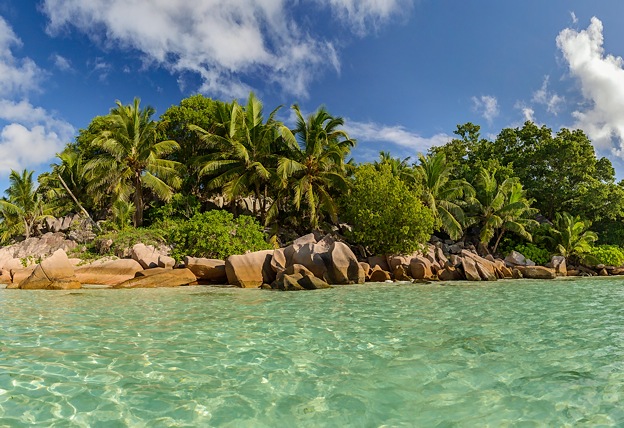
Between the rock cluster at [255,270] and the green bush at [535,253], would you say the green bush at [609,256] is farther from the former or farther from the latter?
the rock cluster at [255,270]

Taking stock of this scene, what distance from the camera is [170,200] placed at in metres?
24.7

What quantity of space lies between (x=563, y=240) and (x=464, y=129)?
15.1m

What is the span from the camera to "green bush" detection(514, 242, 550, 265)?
91.3 feet

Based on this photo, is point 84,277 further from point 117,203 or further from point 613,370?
point 613,370

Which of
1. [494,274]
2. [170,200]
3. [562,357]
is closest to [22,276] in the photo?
[170,200]

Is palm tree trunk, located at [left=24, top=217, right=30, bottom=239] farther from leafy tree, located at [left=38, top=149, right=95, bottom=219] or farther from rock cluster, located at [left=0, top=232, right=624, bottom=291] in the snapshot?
rock cluster, located at [left=0, top=232, right=624, bottom=291]

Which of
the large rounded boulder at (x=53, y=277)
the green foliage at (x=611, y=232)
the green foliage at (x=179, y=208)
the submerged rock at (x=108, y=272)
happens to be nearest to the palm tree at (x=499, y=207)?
the green foliage at (x=611, y=232)

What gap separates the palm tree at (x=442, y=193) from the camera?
26016 millimetres

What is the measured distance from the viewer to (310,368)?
4.74m

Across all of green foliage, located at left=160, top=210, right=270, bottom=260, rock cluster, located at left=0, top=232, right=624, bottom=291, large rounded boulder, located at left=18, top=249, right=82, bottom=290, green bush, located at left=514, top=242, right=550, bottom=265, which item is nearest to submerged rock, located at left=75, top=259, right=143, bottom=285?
rock cluster, located at left=0, top=232, right=624, bottom=291

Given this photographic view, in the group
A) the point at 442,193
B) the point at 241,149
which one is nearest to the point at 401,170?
the point at 442,193

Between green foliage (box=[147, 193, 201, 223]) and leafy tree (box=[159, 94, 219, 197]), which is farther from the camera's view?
leafy tree (box=[159, 94, 219, 197])

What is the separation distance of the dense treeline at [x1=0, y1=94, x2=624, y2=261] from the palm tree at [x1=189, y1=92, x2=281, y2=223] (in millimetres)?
78

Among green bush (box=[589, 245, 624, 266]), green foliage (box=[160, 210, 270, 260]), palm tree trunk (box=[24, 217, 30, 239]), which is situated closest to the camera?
green foliage (box=[160, 210, 270, 260])
